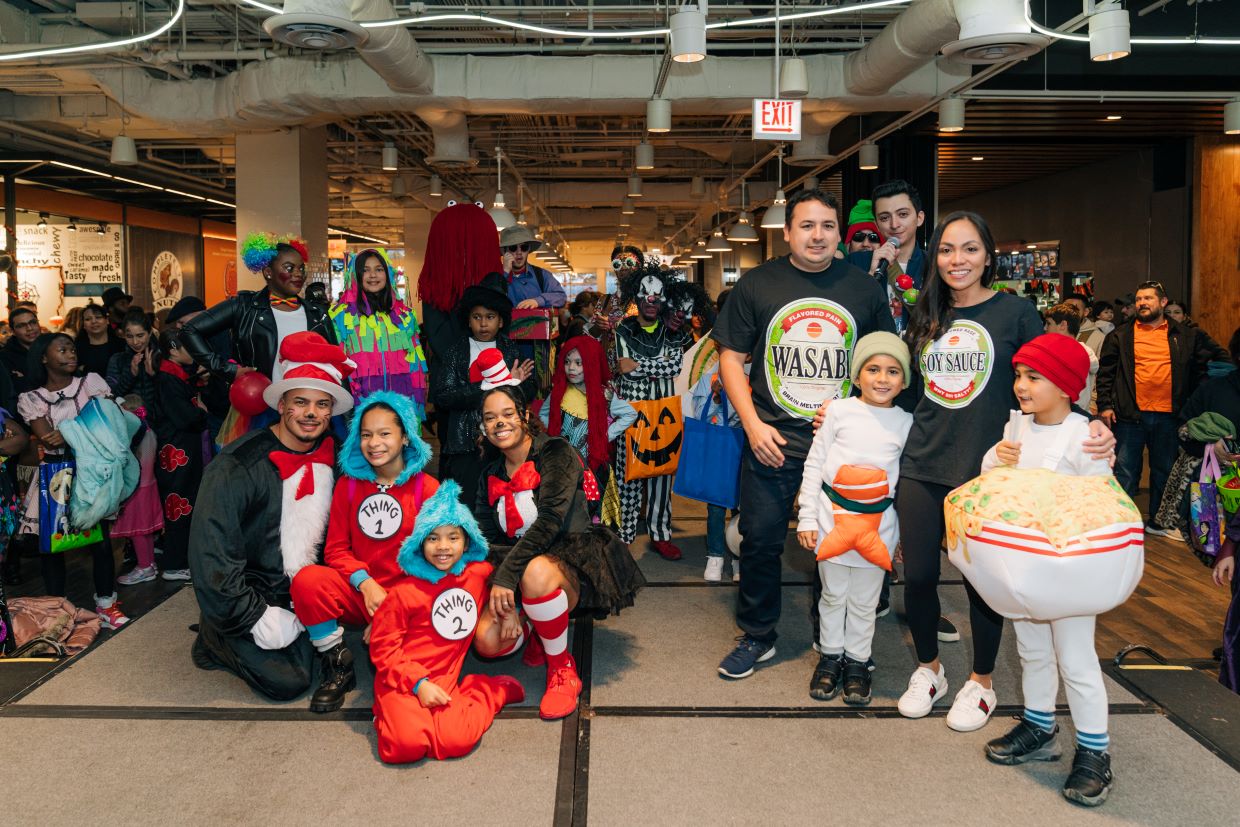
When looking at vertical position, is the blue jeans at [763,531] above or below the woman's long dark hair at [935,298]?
below

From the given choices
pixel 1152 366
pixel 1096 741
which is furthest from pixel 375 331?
pixel 1152 366

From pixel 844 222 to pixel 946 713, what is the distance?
11.9 meters

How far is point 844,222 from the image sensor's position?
13938 mm

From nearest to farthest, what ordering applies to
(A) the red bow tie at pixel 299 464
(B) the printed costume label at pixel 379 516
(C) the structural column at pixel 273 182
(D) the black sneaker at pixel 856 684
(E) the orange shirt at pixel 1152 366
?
(D) the black sneaker at pixel 856 684
(B) the printed costume label at pixel 379 516
(A) the red bow tie at pixel 299 464
(E) the orange shirt at pixel 1152 366
(C) the structural column at pixel 273 182

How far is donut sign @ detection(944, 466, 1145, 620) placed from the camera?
7.33ft

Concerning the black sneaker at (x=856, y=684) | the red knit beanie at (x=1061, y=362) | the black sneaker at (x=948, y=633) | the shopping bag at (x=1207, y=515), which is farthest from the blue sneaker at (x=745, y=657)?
the shopping bag at (x=1207, y=515)

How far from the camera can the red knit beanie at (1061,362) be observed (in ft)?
7.84

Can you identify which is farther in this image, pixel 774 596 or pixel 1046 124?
pixel 1046 124

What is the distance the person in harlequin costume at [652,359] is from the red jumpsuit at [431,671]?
75.5 inches

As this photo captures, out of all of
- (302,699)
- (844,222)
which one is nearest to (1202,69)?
(844,222)

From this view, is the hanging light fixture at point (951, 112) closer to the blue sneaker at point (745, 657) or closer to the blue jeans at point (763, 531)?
the blue jeans at point (763, 531)

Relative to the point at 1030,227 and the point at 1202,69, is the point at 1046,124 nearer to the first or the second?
the point at 1202,69

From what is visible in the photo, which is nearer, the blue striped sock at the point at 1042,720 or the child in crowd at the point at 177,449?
the blue striped sock at the point at 1042,720

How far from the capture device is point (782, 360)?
3.11 metres
